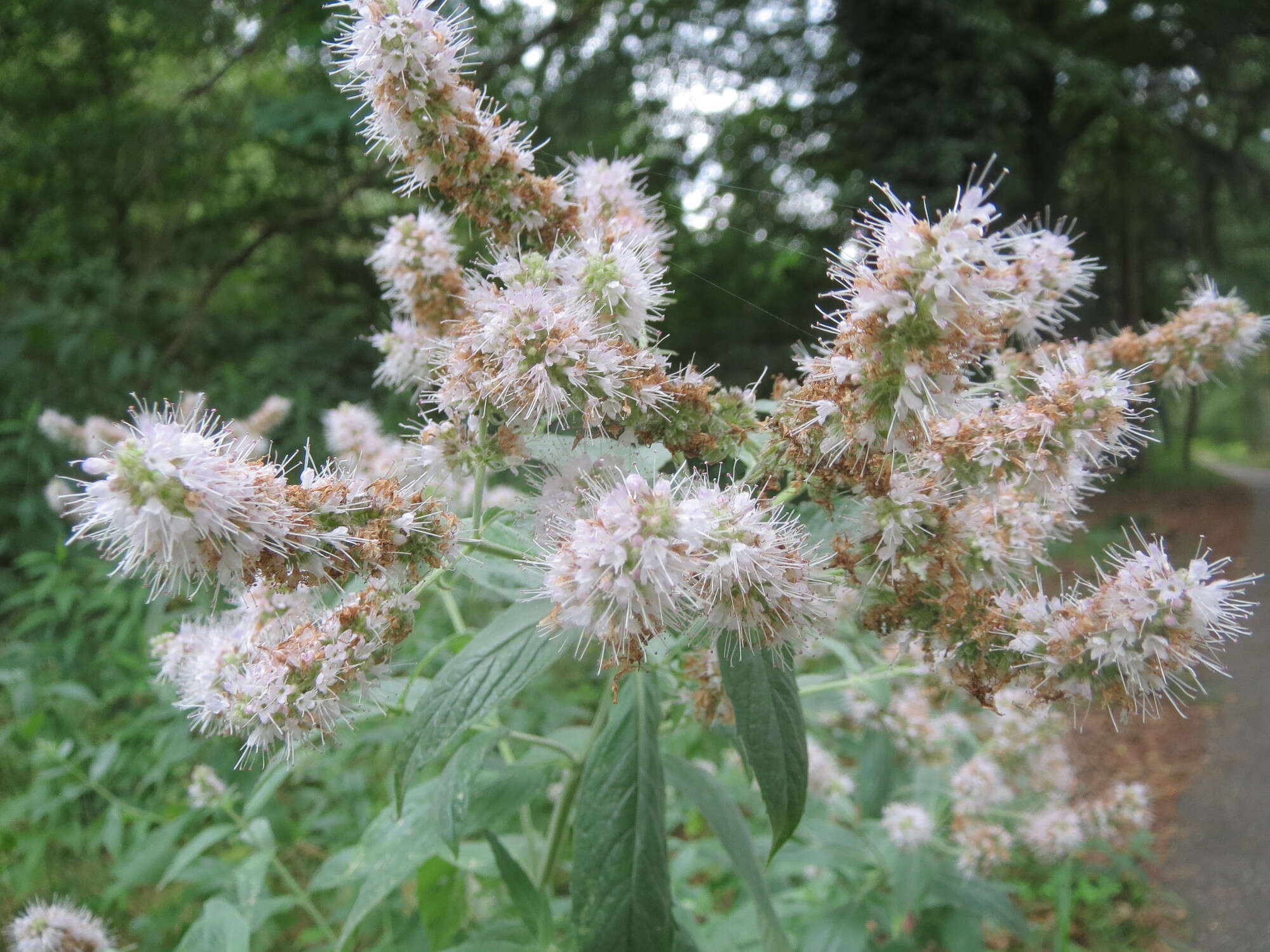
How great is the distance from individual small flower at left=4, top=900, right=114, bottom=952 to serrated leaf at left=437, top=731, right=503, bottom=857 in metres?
0.97

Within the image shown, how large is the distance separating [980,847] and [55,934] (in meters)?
2.39

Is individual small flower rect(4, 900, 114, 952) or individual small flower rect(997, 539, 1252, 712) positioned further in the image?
individual small flower rect(4, 900, 114, 952)

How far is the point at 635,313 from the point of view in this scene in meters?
1.21

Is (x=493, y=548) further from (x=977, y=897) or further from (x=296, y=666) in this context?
(x=977, y=897)

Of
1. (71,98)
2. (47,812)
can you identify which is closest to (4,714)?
(47,812)

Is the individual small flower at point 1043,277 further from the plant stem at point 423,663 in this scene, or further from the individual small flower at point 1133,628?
the plant stem at point 423,663

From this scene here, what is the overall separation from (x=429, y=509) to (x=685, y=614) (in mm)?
370

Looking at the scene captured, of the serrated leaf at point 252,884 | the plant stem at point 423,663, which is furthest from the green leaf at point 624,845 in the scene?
the serrated leaf at point 252,884

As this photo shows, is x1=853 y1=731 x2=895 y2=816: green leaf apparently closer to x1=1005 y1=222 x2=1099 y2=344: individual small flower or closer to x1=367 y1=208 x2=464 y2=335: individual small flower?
x1=1005 y1=222 x2=1099 y2=344: individual small flower

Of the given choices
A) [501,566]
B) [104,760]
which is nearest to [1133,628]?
[501,566]

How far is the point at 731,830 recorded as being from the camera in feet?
4.69

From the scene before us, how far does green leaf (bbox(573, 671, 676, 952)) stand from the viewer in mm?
1185

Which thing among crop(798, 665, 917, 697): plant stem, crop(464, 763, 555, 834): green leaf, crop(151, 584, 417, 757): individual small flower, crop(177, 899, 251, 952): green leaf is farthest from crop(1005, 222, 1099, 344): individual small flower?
crop(177, 899, 251, 952): green leaf

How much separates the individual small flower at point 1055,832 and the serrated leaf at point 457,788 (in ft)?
7.29
